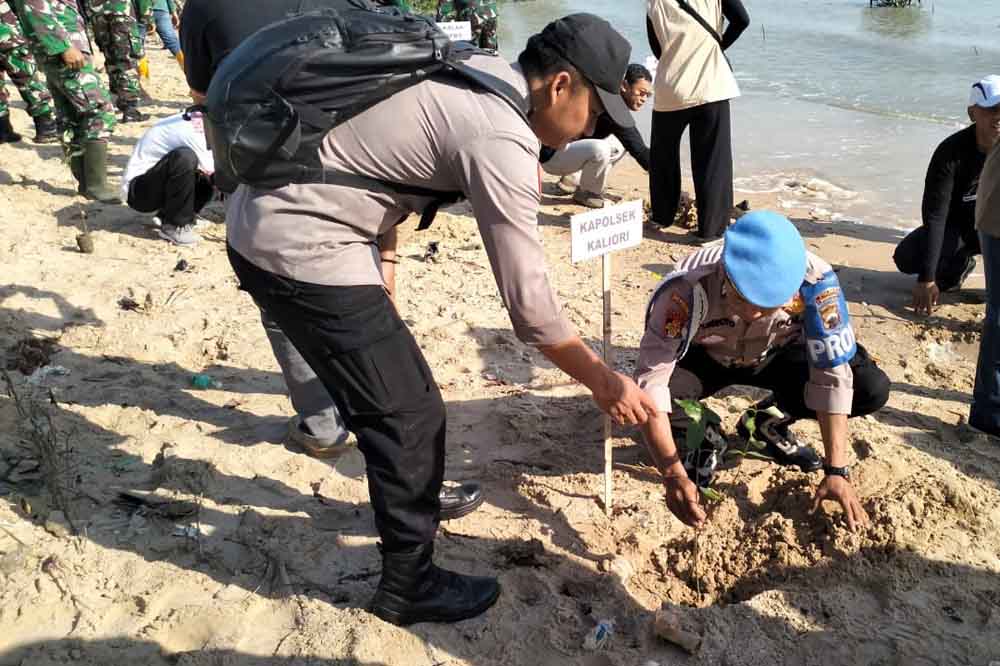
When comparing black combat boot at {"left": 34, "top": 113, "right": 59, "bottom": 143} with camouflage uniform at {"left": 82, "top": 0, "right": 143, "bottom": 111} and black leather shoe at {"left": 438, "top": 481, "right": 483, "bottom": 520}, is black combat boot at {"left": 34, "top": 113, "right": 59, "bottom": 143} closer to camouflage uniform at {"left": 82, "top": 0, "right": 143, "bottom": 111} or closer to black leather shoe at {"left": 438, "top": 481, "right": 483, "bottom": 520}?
camouflage uniform at {"left": 82, "top": 0, "right": 143, "bottom": 111}

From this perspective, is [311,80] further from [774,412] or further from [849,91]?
[849,91]

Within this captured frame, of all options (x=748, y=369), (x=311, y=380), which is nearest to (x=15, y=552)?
(x=311, y=380)

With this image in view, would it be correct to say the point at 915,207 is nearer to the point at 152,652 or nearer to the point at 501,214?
the point at 501,214

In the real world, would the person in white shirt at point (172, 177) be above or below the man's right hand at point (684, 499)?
above

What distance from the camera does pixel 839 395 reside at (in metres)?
2.72

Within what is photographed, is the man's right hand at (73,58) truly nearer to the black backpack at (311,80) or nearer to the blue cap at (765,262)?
the black backpack at (311,80)

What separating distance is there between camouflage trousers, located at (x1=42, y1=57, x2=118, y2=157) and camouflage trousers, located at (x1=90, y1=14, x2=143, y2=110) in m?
2.06

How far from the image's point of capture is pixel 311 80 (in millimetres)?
1853

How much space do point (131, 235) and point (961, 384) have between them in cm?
506

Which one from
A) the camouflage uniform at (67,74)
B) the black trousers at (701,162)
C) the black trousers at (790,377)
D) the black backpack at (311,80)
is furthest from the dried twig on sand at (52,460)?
the black trousers at (701,162)

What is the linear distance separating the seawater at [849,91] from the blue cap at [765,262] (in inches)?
185

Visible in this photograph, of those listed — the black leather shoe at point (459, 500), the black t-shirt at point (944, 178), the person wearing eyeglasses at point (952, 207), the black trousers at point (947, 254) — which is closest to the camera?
the black leather shoe at point (459, 500)

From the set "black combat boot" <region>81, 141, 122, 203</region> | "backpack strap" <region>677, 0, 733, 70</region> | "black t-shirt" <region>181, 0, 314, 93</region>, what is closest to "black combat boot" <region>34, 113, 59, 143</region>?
"black combat boot" <region>81, 141, 122, 203</region>

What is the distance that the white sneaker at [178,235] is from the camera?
17.6 feet
